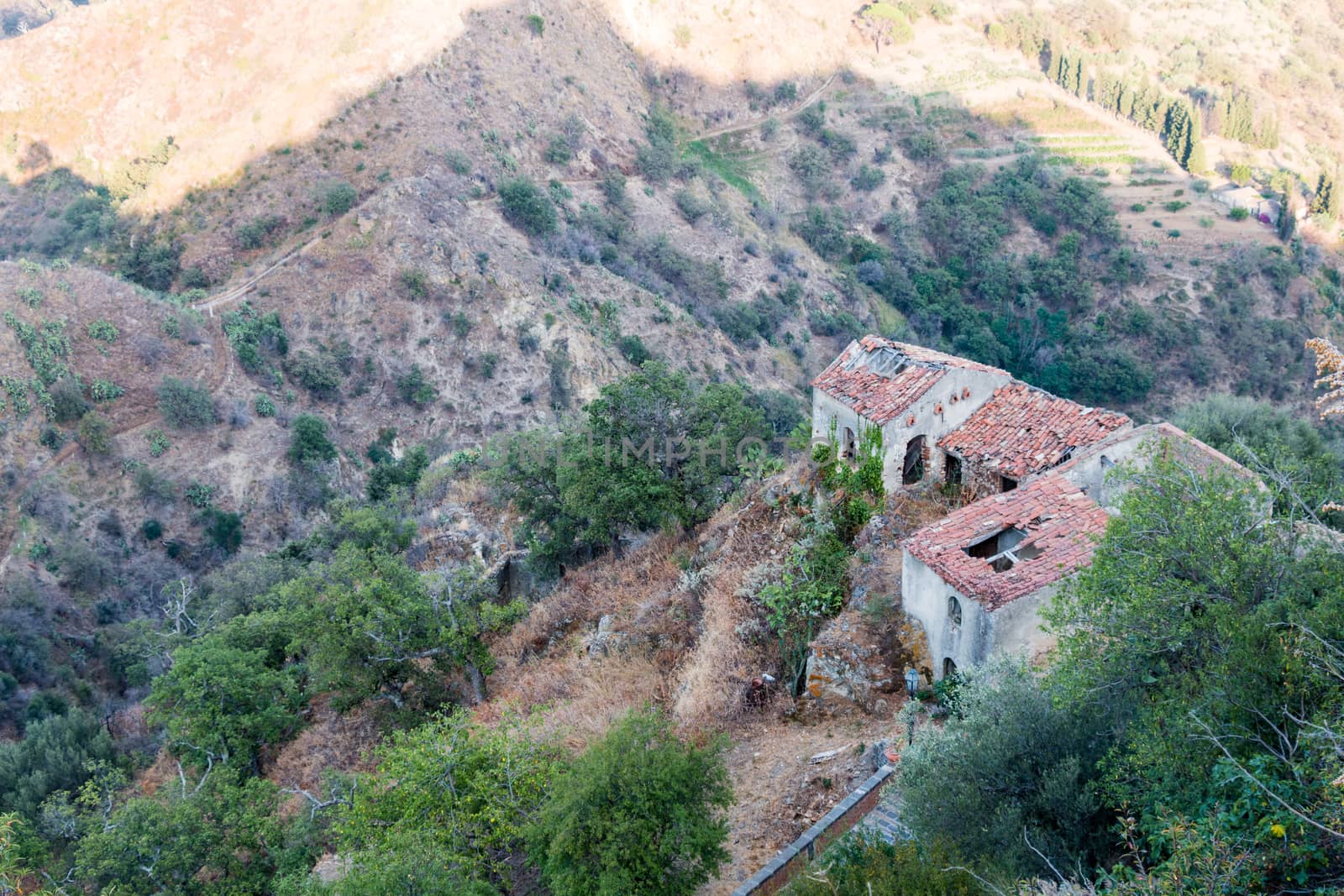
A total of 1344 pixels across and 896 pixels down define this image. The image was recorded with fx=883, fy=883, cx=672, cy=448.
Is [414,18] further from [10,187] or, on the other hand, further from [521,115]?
[10,187]

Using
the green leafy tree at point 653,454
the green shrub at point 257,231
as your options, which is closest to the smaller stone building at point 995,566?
the green leafy tree at point 653,454

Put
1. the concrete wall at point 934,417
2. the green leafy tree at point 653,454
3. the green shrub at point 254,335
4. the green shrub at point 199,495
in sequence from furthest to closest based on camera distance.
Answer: the green shrub at point 254,335, the green shrub at point 199,495, the green leafy tree at point 653,454, the concrete wall at point 934,417

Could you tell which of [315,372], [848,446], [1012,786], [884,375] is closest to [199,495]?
[315,372]

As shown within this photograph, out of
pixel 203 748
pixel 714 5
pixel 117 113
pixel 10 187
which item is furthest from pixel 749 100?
pixel 203 748

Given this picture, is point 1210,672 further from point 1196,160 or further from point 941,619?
point 1196,160

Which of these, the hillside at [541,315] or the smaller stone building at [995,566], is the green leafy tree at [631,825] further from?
the smaller stone building at [995,566]

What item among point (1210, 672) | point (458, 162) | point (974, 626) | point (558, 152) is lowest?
point (974, 626)
